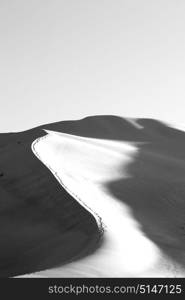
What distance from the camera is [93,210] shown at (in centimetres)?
1959

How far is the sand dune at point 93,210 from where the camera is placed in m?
14.8

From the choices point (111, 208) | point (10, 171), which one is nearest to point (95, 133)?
point (10, 171)

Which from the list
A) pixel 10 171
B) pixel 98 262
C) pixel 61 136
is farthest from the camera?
pixel 61 136

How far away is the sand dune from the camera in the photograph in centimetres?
1482

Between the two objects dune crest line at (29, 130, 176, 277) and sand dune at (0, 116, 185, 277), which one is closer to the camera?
dune crest line at (29, 130, 176, 277)

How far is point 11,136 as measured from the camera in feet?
146

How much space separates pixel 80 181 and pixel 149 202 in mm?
2712

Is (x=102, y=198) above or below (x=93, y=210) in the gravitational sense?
below

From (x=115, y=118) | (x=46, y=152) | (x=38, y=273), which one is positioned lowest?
(x=115, y=118)

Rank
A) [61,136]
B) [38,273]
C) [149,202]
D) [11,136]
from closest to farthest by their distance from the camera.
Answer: [38,273] → [149,202] → [61,136] → [11,136]

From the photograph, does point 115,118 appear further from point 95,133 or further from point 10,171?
point 10,171

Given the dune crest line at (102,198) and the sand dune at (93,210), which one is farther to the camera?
the sand dune at (93,210)

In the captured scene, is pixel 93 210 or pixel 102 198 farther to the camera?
pixel 102 198

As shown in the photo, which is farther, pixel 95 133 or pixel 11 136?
pixel 95 133
